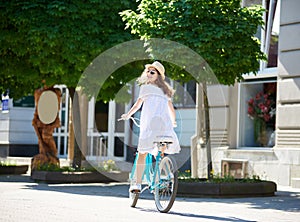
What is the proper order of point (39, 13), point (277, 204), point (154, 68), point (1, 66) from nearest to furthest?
point (154, 68)
point (277, 204)
point (39, 13)
point (1, 66)

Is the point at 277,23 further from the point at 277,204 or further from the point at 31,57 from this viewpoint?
the point at 277,204

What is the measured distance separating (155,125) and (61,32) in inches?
259

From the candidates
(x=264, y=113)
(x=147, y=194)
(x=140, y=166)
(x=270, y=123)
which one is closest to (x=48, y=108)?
(x=264, y=113)

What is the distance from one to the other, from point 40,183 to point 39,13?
3949 millimetres

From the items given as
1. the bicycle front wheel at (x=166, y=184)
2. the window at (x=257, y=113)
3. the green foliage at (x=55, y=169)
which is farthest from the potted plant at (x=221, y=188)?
the window at (x=257, y=113)

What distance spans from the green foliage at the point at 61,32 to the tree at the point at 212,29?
2492 millimetres

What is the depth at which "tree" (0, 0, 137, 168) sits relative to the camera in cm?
1600

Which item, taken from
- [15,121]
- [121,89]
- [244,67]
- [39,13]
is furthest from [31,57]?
[15,121]

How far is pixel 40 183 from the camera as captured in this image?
16719mm

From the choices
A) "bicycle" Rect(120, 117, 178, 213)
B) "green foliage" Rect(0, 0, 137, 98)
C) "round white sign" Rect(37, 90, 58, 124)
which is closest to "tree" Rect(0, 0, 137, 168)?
"green foliage" Rect(0, 0, 137, 98)

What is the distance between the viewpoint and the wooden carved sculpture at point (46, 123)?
19844 millimetres

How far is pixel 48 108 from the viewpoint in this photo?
69.1ft

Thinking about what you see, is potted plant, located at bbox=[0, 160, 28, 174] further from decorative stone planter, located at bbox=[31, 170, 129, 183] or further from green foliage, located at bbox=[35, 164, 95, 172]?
decorative stone planter, located at bbox=[31, 170, 129, 183]

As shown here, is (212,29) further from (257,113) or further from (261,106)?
(257,113)
